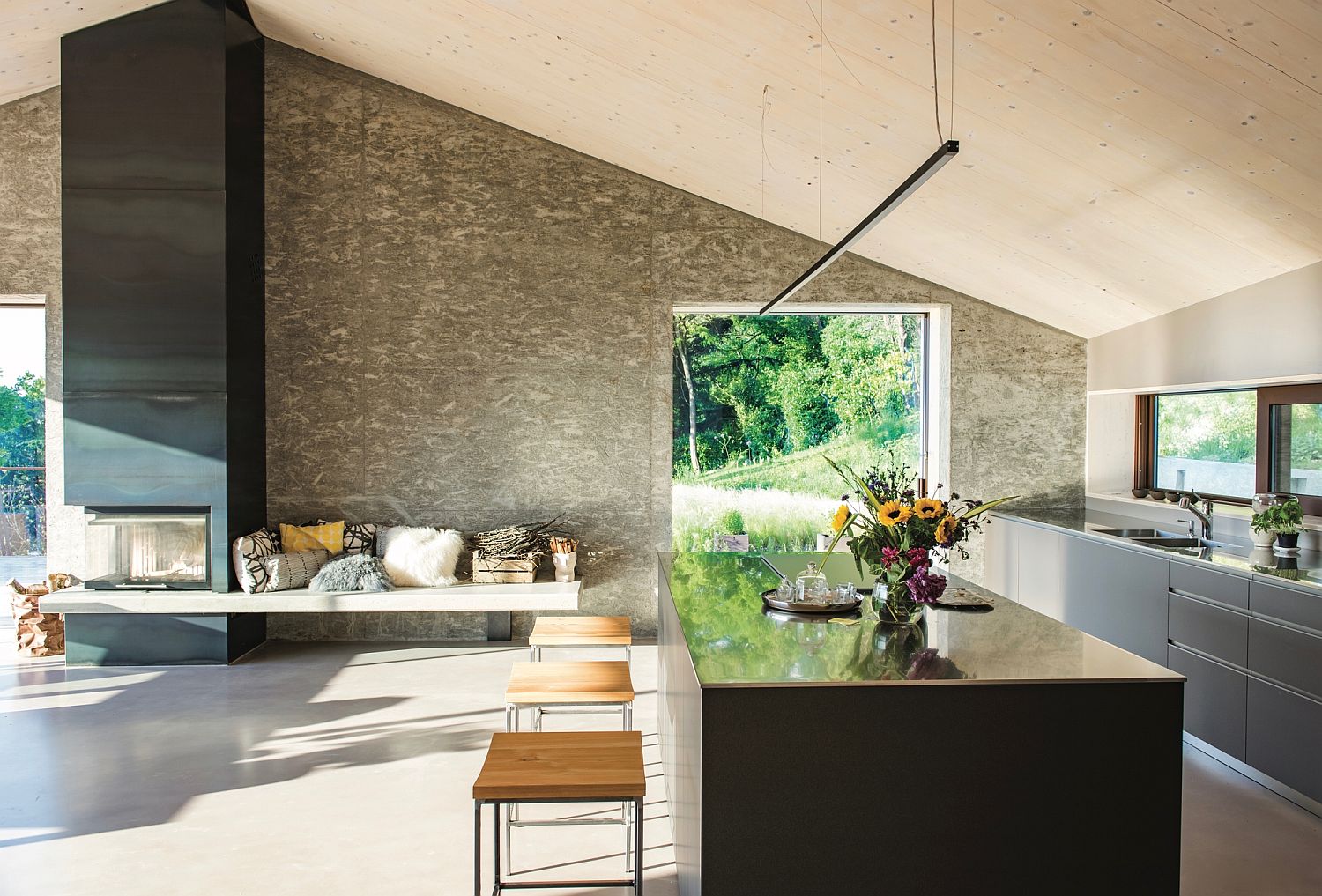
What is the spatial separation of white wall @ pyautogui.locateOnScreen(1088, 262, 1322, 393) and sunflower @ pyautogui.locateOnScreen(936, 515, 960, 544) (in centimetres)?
236

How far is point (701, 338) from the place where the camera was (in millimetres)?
6758

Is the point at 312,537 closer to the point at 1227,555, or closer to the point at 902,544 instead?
the point at 902,544

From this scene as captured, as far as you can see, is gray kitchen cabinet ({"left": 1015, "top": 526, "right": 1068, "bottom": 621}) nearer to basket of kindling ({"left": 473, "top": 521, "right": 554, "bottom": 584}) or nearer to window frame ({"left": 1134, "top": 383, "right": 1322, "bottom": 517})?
window frame ({"left": 1134, "top": 383, "right": 1322, "bottom": 517})

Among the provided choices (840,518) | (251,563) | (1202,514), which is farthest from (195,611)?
(1202,514)

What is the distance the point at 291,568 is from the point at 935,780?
475 centimetres

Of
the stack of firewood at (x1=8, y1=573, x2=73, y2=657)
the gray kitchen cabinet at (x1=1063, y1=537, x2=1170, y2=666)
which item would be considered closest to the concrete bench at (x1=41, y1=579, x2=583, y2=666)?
the stack of firewood at (x1=8, y1=573, x2=73, y2=657)

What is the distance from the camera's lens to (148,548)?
19.4 ft

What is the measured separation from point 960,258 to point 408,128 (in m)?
3.80

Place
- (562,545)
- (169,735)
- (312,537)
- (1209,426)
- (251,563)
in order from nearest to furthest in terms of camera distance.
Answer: (169,735) → (1209,426) → (251,563) → (562,545) → (312,537)

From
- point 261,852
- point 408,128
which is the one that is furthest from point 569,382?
point 261,852

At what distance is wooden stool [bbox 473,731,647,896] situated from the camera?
242cm

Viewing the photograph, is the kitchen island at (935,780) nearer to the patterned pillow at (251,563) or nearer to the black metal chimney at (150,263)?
the patterned pillow at (251,563)

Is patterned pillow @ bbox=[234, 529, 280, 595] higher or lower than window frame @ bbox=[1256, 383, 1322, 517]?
lower

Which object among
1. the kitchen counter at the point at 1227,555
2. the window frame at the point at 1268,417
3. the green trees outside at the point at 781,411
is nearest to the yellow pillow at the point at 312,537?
the green trees outside at the point at 781,411
